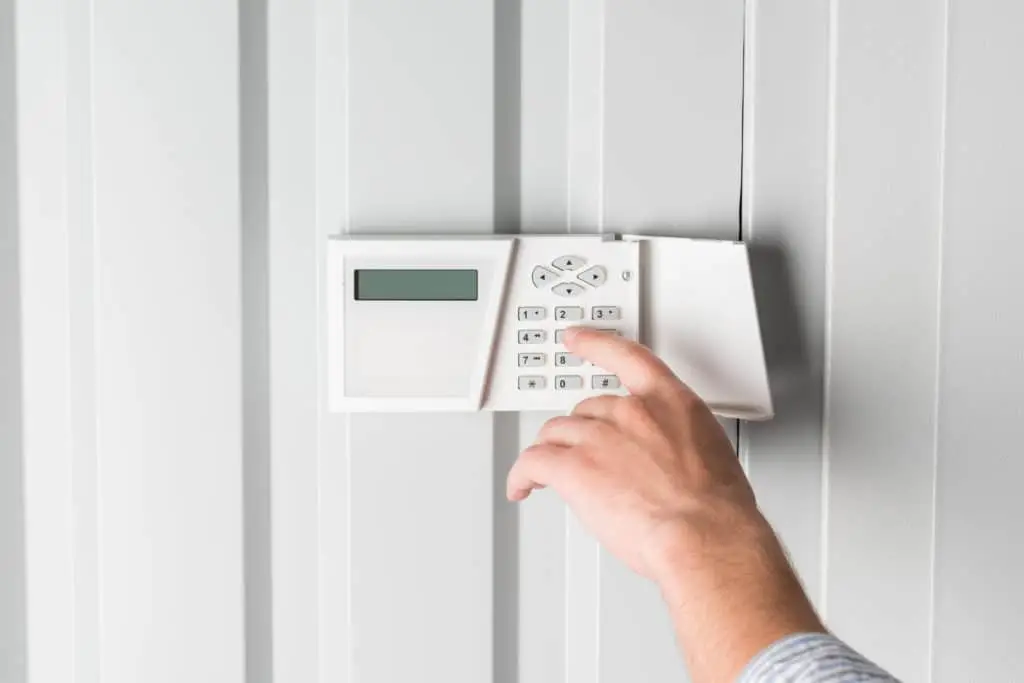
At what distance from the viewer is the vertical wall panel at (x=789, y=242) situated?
753 mm

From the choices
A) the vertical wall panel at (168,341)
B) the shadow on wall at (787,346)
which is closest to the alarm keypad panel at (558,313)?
the shadow on wall at (787,346)

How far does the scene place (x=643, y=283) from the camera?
0.73m

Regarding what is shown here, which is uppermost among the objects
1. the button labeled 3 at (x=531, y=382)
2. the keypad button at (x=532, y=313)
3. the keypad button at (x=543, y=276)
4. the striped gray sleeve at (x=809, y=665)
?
the keypad button at (x=543, y=276)

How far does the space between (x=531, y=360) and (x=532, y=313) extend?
1.5 inches

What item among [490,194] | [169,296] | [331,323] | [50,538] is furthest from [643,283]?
[50,538]

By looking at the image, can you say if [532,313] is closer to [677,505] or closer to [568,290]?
[568,290]

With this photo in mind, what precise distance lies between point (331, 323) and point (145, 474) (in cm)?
22

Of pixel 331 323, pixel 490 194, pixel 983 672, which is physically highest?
pixel 490 194

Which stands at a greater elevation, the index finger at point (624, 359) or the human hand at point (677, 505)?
the index finger at point (624, 359)

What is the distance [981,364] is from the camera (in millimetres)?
766

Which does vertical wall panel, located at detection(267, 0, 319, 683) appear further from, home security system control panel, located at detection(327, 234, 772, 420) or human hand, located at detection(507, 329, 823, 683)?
human hand, located at detection(507, 329, 823, 683)

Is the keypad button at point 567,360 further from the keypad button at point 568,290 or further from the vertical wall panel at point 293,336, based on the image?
the vertical wall panel at point 293,336

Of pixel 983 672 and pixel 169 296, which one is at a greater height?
pixel 169 296

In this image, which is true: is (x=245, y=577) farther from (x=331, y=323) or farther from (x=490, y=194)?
(x=490, y=194)
